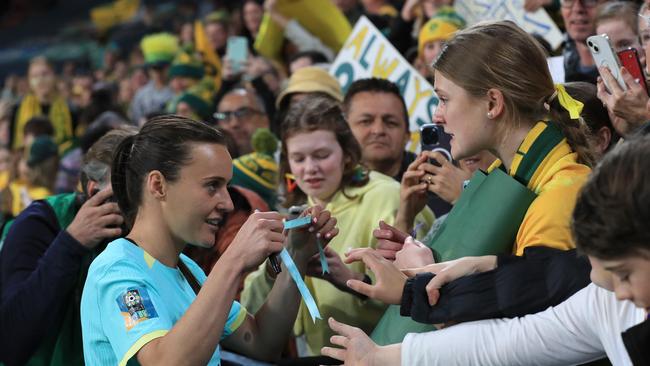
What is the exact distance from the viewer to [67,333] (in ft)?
12.5

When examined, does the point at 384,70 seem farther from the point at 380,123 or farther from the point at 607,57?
the point at 607,57

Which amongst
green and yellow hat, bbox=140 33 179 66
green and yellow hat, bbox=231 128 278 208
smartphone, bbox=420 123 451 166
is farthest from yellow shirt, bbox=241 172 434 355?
green and yellow hat, bbox=140 33 179 66

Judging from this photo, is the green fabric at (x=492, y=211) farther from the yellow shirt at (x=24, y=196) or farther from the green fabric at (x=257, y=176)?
the yellow shirt at (x=24, y=196)

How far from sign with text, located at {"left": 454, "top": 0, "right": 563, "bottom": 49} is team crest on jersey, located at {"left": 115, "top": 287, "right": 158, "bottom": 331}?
133 inches

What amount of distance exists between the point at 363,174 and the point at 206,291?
1622 mm

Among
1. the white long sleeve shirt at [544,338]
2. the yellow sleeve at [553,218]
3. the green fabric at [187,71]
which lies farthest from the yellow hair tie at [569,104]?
the green fabric at [187,71]

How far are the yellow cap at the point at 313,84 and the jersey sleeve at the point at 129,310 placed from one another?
9.13 ft

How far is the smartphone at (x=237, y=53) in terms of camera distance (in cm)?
724

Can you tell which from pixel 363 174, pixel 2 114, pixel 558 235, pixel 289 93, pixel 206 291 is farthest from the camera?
pixel 2 114

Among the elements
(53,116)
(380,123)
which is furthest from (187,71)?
(380,123)

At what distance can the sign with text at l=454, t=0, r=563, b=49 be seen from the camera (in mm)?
5719

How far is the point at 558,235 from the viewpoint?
2.47 metres

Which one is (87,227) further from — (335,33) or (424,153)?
(335,33)

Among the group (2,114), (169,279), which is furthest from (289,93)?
(2,114)
